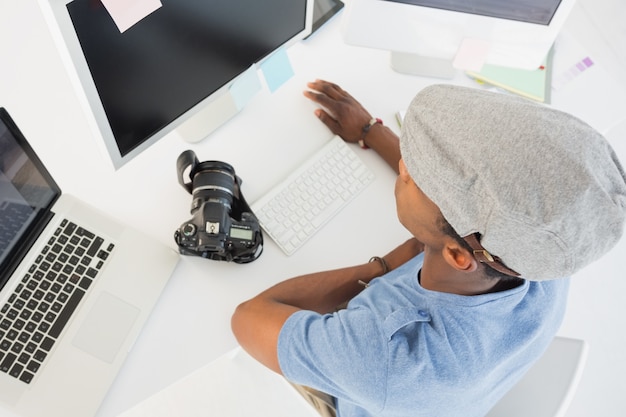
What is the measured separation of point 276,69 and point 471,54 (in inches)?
17.9

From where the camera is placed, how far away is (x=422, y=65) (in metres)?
1.22

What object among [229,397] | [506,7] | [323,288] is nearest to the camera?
[323,288]

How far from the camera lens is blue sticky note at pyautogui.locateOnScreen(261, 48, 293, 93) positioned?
3.29 feet

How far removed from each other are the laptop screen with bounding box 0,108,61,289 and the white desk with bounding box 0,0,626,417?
155 millimetres

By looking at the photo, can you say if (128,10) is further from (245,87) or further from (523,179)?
(523,179)

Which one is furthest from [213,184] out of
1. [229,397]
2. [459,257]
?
[229,397]

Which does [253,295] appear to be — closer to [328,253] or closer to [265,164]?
[328,253]

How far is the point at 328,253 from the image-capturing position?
97cm

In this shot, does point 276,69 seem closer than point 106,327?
No

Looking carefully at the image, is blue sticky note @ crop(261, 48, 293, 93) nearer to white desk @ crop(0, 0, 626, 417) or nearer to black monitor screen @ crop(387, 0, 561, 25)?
white desk @ crop(0, 0, 626, 417)

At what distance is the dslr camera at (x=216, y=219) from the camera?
2.77ft

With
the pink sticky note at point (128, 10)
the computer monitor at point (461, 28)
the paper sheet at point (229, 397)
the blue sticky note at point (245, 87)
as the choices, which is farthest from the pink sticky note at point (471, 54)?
the paper sheet at point (229, 397)

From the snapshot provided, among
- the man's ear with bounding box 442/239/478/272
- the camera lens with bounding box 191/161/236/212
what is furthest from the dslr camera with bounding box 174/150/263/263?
the man's ear with bounding box 442/239/478/272

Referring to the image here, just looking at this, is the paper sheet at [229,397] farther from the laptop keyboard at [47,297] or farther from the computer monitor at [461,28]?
the computer monitor at [461,28]
